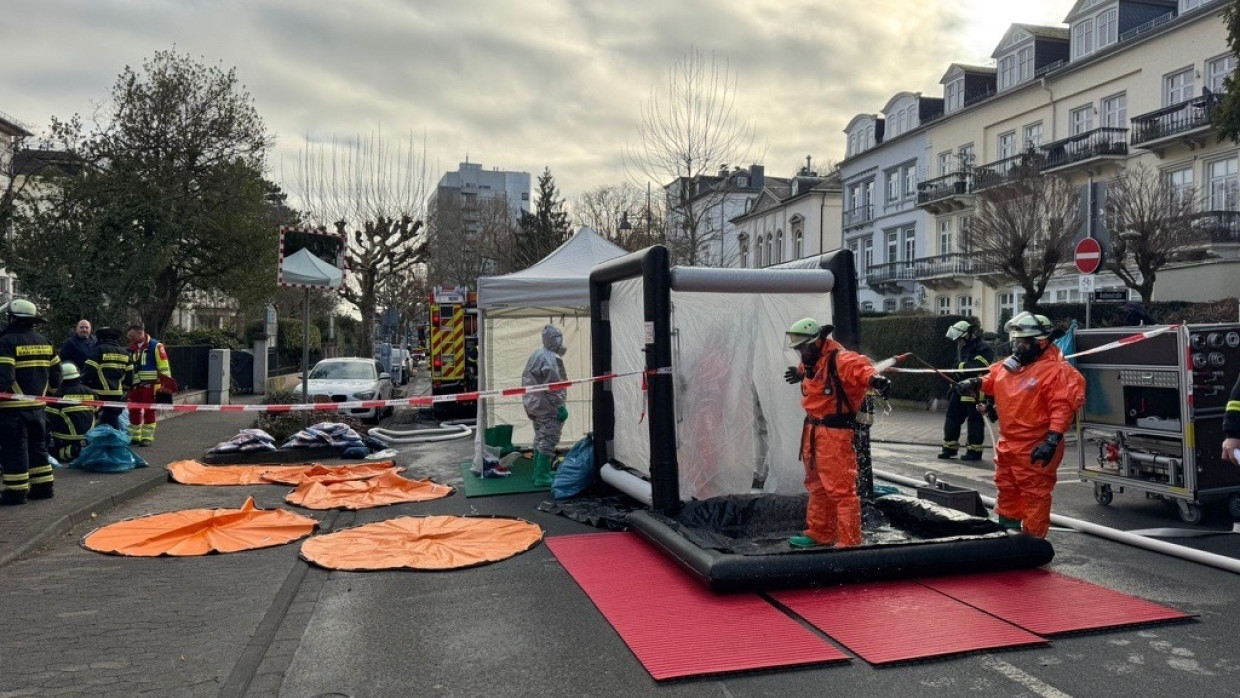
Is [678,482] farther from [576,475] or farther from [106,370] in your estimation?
[106,370]

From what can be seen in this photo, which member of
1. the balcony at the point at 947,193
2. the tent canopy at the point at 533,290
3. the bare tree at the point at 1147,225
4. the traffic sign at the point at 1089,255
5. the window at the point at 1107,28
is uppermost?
the window at the point at 1107,28

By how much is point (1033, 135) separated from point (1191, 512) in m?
30.7

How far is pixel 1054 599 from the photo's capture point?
18.6 feet

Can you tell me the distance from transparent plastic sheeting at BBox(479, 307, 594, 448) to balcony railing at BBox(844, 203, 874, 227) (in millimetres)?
36214

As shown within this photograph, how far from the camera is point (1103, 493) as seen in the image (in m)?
9.14

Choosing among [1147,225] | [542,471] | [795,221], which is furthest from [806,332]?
[795,221]

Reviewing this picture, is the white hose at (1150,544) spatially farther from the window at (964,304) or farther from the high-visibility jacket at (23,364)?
the window at (964,304)

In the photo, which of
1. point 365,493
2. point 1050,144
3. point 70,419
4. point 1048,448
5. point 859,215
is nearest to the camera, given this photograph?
point 1048,448

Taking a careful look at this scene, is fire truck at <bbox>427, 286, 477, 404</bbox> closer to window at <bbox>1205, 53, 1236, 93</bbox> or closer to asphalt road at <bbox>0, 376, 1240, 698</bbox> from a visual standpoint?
asphalt road at <bbox>0, 376, 1240, 698</bbox>

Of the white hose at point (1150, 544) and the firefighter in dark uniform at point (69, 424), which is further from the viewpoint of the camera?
the firefighter in dark uniform at point (69, 424)

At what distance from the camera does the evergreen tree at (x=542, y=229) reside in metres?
39.4

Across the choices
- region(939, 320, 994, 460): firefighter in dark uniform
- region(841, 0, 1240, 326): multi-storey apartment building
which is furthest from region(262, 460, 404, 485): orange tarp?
region(841, 0, 1240, 326): multi-storey apartment building

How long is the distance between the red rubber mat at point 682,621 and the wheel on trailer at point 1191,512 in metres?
4.76

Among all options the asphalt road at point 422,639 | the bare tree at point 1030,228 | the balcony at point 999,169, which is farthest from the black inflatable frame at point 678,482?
the balcony at point 999,169
